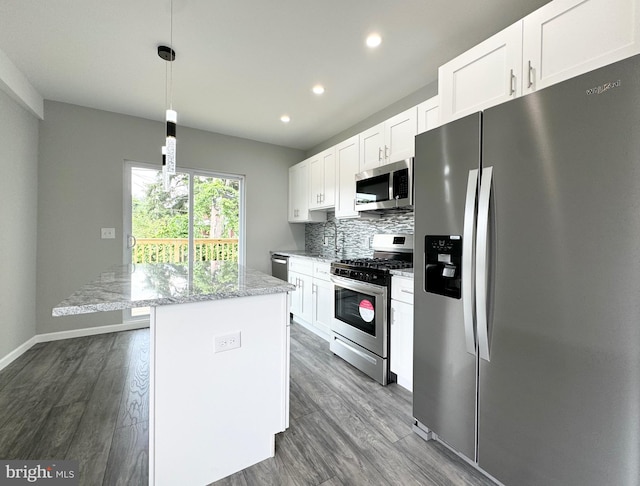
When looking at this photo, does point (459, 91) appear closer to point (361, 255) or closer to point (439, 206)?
point (439, 206)

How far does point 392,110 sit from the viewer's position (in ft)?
10.6

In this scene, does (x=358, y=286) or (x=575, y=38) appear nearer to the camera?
(x=575, y=38)

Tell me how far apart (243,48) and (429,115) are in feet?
5.23

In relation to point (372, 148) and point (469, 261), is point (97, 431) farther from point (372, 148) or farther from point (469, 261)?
point (372, 148)

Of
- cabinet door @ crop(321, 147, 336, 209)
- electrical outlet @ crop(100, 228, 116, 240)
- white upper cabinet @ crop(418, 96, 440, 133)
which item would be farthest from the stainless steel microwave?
electrical outlet @ crop(100, 228, 116, 240)

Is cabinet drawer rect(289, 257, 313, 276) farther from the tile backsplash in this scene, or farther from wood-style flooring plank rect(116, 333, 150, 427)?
wood-style flooring plank rect(116, 333, 150, 427)

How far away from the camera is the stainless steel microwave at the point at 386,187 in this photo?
8.05 ft

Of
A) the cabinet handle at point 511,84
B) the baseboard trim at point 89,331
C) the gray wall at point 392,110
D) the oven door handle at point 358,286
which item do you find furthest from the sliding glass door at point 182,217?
the cabinet handle at point 511,84

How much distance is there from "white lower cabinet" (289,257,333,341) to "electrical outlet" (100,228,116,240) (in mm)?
2257

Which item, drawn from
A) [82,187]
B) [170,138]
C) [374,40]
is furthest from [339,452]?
[82,187]

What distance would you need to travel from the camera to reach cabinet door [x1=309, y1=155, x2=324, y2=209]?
3857 mm

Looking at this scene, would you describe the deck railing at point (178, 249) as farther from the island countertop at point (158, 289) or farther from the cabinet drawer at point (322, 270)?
the island countertop at point (158, 289)

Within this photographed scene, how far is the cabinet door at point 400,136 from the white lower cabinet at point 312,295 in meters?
1.34

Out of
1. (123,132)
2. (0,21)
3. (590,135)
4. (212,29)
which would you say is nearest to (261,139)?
(123,132)
